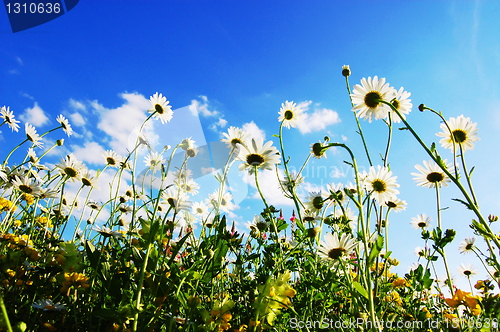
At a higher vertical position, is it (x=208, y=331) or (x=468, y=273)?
(x=468, y=273)

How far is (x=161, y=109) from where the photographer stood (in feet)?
10.0

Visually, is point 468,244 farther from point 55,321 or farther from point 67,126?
point 67,126

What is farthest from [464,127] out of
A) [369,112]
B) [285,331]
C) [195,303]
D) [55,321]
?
[55,321]

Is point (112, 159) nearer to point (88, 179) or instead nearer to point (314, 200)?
point (88, 179)

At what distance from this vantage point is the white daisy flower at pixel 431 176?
2000 millimetres

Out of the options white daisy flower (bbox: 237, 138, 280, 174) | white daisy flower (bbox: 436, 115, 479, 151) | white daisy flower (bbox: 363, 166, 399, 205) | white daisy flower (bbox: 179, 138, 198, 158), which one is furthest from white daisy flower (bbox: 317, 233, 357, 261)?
white daisy flower (bbox: 179, 138, 198, 158)

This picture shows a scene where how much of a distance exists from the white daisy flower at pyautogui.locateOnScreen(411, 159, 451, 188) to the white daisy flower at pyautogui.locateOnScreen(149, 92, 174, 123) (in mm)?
2132

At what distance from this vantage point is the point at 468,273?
3625 millimetres

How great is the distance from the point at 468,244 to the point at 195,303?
3.40m

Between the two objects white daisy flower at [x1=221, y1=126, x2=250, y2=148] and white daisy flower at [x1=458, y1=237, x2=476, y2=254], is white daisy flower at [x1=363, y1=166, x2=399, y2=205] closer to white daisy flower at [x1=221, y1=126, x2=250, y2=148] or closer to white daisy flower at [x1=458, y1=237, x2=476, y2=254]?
white daisy flower at [x1=221, y1=126, x2=250, y2=148]

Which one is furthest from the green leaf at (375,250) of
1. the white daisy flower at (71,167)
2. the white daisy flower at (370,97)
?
the white daisy flower at (71,167)

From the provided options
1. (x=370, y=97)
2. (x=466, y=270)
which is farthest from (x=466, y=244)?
(x=370, y=97)

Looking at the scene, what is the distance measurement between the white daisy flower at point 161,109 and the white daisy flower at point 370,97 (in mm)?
1828

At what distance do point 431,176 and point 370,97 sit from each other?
692mm
